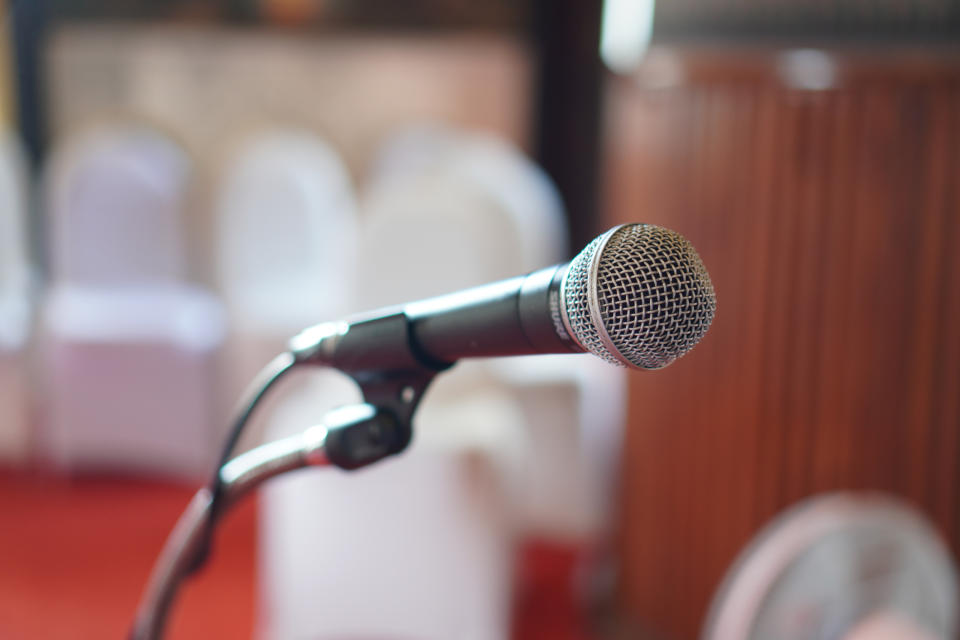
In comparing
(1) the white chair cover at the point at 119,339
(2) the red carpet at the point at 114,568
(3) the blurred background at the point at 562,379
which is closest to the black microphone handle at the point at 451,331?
(3) the blurred background at the point at 562,379

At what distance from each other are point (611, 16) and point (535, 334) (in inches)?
66.2

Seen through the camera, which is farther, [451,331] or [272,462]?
[272,462]

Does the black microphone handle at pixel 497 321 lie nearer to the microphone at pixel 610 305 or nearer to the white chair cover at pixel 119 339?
the microphone at pixel 610 305

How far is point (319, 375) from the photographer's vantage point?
2.16 meters

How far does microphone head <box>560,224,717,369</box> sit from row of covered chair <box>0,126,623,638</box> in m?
1.27

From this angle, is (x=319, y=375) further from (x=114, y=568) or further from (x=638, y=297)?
(x=638, y=297)

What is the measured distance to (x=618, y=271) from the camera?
1.69 ft

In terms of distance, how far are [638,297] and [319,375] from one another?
1721 millimetres

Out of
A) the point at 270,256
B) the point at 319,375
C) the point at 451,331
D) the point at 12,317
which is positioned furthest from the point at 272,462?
the point at 12,317

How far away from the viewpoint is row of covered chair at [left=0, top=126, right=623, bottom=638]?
1.82 metres

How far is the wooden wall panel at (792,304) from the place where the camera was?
5.11ft

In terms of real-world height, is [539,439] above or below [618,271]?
below

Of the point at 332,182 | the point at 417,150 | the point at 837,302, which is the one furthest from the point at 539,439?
the point at 417,150

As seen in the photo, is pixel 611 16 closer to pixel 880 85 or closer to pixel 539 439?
pixel 880 85
